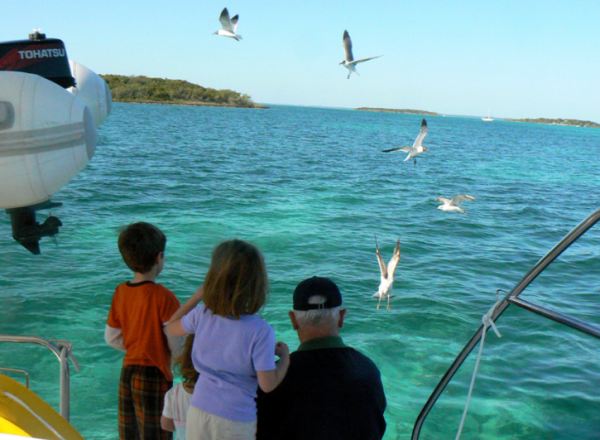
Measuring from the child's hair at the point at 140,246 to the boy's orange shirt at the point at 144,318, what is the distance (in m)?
0.09

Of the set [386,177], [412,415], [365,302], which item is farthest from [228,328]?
[386,177]

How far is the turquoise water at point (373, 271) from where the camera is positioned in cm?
498

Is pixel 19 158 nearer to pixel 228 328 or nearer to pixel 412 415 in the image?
pixel 228 328

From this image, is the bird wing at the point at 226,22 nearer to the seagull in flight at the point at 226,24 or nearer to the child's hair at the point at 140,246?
the seagull in flight at the point at 226,24

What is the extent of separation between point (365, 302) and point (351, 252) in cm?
320

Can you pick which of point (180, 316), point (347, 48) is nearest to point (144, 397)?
point (180, 316)

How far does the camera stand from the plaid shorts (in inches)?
108

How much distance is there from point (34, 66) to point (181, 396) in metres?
2.46


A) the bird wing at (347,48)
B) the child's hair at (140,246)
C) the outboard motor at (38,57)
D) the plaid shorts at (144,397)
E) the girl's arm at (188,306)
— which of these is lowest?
the plaid shorts at (144,397)

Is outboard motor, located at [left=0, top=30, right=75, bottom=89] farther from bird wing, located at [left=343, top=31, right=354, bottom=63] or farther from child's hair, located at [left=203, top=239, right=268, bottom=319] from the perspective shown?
bird wing, located at [left=343, top=31, right=354, bottom=63]

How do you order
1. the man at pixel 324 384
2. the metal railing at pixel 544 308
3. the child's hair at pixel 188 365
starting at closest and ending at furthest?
1. the metal railing at pixel 544 308
2. the man at pixel 324 384
3. the child's hair at pixel 188 365

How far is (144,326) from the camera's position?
2.68m

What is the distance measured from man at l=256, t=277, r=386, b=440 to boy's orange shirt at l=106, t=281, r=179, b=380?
Result: 74cm

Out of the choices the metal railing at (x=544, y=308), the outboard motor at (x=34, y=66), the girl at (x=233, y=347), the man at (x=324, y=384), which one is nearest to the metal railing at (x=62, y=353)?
the girl at (x=233, y=347)
